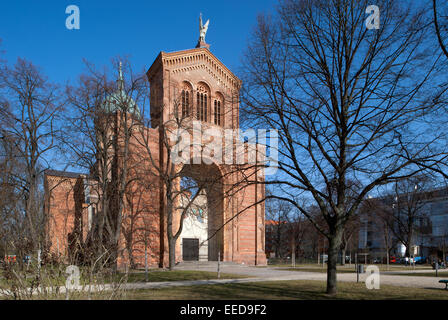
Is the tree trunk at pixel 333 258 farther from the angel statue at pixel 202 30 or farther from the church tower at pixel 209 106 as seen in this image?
the angel statue at pixel 202 30

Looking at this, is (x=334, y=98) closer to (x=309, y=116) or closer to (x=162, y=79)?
(x=309, y=116)

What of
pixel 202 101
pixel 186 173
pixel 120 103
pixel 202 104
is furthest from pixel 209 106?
pixel 120 103

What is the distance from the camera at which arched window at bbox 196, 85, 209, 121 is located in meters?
35.2

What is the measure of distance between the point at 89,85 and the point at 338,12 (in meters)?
19.1

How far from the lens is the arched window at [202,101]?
115 feet

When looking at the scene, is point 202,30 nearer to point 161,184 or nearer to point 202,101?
point 202,101

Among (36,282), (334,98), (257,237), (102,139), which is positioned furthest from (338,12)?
(257,237)

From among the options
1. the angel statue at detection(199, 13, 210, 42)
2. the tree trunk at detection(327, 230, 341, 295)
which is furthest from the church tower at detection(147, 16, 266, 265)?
the tree trunk at detection(327, 230, 341, 295)

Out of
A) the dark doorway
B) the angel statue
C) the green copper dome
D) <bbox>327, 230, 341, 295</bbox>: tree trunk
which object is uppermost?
the angel statue

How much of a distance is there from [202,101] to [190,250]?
15.4m

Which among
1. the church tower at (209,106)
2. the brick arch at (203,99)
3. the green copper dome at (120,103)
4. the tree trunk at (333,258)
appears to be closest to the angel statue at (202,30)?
the church tower at (209,106)

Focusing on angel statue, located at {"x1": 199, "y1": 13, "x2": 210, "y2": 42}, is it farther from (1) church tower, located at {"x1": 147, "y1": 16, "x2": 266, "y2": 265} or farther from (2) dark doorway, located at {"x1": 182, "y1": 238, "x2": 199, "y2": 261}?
(2) dark doorway, located at {"x1": 182, "y1": 238, "x2": 199, "y2": 261}

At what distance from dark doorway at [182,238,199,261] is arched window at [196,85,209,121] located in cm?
1307

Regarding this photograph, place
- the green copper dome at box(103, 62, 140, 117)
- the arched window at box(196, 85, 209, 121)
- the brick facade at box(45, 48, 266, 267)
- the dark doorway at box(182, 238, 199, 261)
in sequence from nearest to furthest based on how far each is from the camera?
the green copper dome at box(103, 62, 140, 117), the brick facade at box(45, 48, 266, 267), the arched window at box(196, 85, 209, 121), the dark doorway at box(182, 238, 199, 261)
